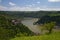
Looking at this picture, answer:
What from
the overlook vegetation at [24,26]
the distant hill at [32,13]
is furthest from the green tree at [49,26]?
the distant hill at [32,13]

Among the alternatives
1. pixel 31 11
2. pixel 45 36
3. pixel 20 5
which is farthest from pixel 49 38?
pixel 20 5

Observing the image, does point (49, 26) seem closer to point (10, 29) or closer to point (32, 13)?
point (32, 13)

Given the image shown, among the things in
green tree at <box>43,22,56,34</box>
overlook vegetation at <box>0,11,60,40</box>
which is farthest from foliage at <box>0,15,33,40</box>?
green tree at <box>43,22,56,34</box>

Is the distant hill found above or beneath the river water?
above

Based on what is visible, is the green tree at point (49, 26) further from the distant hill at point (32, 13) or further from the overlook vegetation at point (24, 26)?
the distant hill at point (32, 13)

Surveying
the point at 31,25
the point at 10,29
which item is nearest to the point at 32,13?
the point at 31,25

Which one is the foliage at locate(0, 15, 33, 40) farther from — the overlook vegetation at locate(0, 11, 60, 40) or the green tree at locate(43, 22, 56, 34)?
the green tree at locate(43, 22, 56, 34)

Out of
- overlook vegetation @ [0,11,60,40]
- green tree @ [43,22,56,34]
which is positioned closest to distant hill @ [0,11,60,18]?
overlook vegetation @ [0,11,60,40]

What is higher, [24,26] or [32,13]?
[32,13]

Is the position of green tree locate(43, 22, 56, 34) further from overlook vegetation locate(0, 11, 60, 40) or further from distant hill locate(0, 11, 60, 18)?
distant hill locate(0, 11, 60, 18)

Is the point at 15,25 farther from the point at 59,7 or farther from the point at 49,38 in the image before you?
the point at 59,7

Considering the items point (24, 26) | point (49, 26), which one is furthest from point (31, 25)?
point (49, 26)
